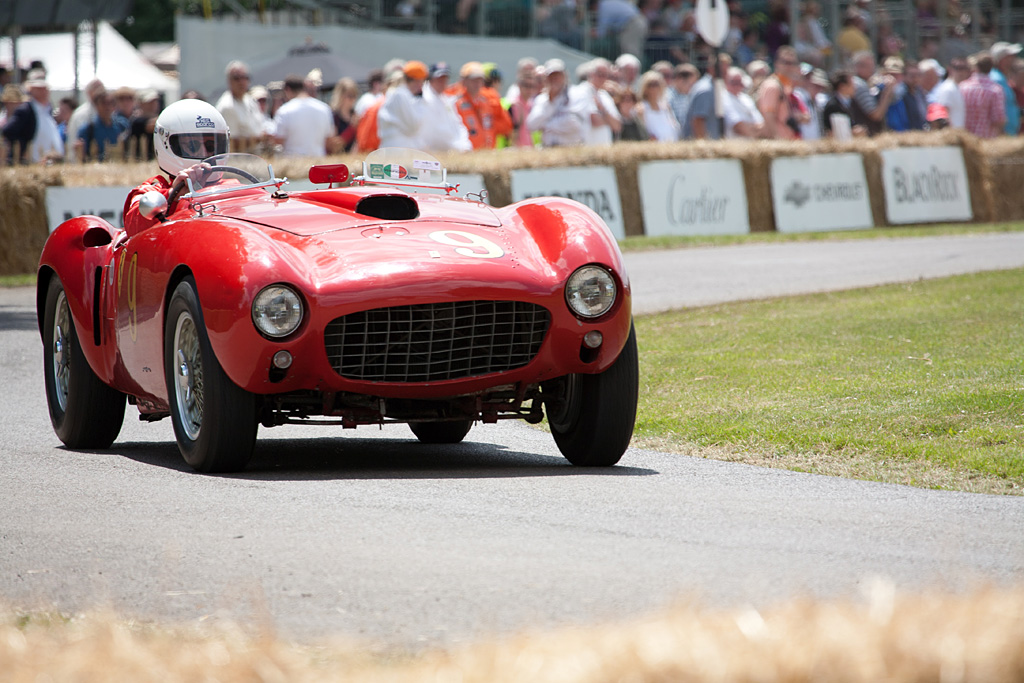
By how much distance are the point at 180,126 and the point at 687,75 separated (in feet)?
48.5

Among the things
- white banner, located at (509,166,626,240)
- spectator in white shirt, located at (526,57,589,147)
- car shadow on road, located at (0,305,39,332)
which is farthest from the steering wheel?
spectator in white shirt, located at (526,57,589,147)

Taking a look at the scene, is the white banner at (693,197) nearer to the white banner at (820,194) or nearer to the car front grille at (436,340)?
the white banner at (820,194)

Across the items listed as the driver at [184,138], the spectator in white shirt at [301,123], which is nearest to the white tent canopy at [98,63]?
the spectator in white shirt at [301,123]

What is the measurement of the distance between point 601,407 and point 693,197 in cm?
1438

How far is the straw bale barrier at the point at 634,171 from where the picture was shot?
15383 mm

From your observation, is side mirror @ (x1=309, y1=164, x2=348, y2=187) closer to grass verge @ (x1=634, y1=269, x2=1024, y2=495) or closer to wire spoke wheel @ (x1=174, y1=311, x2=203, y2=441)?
wire spoke wheel @ (x1=174, y1=311, x2=203, y2=441)

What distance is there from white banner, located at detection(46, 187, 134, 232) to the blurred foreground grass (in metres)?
13.3

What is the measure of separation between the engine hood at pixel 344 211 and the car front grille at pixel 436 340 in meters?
0.54

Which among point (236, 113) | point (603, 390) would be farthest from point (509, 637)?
point (236, 113)

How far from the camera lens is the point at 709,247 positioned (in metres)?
18.8

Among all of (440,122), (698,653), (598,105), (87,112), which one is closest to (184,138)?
(698,653)

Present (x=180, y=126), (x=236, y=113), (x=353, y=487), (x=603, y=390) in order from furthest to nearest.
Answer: (x=236, y=113) < (x=180, y=126) < (x=603, y=390) < (x=353, y=487)

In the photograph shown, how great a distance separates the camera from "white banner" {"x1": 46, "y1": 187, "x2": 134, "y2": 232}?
15336mm

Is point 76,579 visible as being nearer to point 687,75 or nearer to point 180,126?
point 180,126
